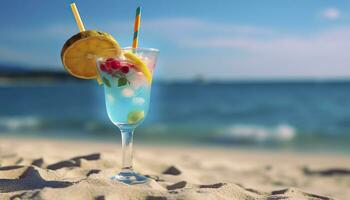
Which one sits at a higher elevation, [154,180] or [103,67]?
[103,67]

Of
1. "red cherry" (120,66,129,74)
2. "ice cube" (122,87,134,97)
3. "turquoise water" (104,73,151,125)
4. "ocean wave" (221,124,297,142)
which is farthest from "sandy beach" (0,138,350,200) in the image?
"ocean wave" (221,124,297,142)

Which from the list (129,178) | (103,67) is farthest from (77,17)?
(129,178)

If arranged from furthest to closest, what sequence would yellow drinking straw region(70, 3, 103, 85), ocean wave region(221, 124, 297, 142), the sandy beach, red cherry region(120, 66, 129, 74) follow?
ocean wave region(221, 124, 297, 142)
yellow drinking straw region(70, 3, 103, 85)
red cherry region(120, 66, 129, 74)
the sandy beach

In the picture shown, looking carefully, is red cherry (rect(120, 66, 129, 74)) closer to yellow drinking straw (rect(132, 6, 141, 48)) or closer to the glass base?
yellow drinking straw (rect(132, 6, 141, 48))

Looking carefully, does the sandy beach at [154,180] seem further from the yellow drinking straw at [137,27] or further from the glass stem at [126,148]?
the yellow drinking straw at [137,27]

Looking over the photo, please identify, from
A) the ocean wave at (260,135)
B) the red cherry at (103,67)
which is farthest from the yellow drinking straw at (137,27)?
the ocean wave at (260,135)

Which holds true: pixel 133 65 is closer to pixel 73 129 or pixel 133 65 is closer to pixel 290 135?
pixel 290 135

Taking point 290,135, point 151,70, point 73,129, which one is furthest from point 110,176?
point 73,129

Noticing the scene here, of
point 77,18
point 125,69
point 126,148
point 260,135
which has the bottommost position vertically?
point 126,148

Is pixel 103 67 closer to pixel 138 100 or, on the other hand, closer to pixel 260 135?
pixel 138 100
